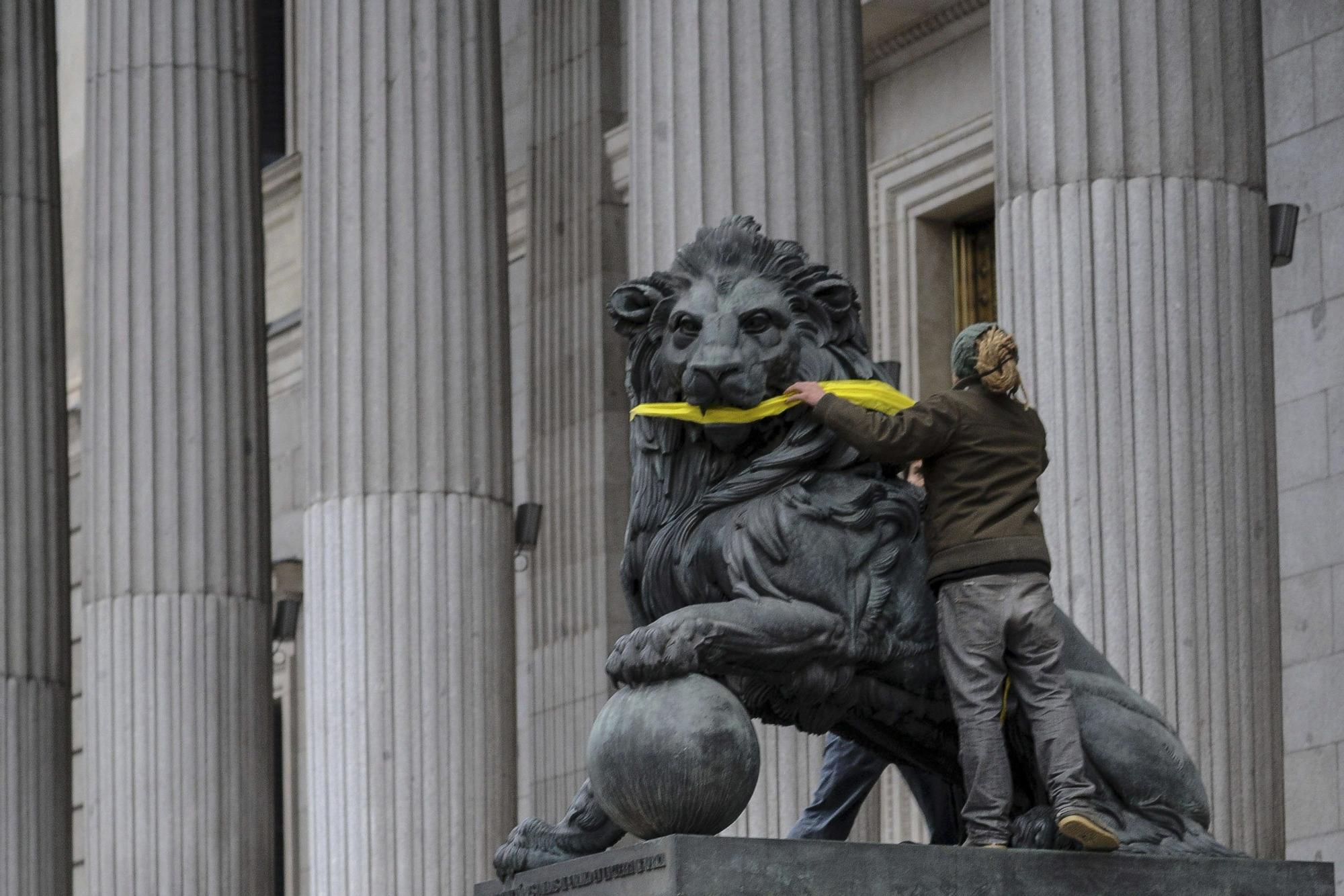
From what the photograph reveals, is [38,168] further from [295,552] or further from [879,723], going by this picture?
[879,723]

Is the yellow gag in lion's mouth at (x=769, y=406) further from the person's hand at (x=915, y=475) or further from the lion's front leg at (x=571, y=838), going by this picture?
the lion's front leg at (x=571, y=838)

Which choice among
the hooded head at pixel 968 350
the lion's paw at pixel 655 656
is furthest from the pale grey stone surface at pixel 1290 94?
the lion's paw at pixel 655 656

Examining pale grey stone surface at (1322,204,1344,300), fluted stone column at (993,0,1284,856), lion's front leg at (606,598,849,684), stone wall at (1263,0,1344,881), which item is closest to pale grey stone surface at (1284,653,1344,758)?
stone wall at (1263,0,1344,881)

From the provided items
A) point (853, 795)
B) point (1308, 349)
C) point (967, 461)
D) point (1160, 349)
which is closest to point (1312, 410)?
point (1308, 349)

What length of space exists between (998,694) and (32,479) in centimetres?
2182

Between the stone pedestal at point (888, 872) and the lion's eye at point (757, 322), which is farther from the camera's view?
the lion's eye at point (757, 322)

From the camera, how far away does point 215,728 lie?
26312 millimetres

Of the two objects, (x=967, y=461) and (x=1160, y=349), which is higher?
(x=1160, y=349)

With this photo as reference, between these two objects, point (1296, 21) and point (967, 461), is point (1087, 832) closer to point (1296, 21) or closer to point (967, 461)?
point (967, 461)

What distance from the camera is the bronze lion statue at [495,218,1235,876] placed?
916cm

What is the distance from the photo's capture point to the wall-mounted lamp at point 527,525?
31.1 meters

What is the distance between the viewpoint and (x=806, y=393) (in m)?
9.27

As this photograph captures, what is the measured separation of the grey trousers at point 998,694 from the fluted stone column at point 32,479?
20.8 m

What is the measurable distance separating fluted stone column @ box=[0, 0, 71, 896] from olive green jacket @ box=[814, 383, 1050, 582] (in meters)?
20.7
